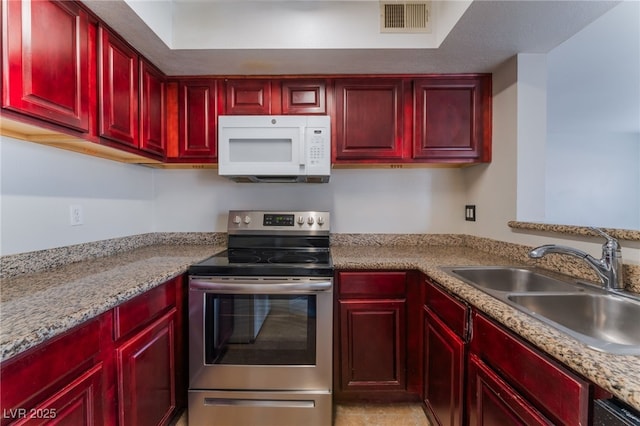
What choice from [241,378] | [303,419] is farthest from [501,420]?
[241,378]

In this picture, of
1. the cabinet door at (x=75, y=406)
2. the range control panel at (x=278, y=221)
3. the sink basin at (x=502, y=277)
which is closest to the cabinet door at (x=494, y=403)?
the sink basin at (x=502, y=277)

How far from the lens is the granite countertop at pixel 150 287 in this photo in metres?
0.62

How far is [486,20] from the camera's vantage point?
4.43 ft

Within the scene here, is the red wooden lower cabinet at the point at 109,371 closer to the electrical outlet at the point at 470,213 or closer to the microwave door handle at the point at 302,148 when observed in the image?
the microwave door handle at the point at 302,148

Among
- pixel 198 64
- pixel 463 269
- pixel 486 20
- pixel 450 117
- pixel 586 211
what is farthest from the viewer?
pixel 586 211

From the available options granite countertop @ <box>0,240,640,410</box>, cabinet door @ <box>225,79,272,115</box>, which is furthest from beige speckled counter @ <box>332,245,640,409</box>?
cabinet door @ <box>225,79,272,115</box>

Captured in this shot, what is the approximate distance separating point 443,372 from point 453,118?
5.05 ft

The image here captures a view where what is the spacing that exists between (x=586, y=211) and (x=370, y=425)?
15.4 feet

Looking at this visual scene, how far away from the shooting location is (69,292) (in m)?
1.01

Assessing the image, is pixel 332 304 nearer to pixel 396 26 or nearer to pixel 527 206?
pixel 527 206

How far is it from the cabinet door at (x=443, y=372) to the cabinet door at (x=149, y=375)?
1.33 m

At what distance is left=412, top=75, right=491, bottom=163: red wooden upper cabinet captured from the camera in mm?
1894

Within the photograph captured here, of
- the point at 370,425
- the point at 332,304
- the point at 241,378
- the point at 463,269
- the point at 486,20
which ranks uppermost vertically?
the point at 486,20

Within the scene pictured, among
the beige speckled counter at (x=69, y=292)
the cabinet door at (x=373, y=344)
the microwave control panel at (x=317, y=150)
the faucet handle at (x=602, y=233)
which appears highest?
the microwave control panel at (x=317, y=150)
